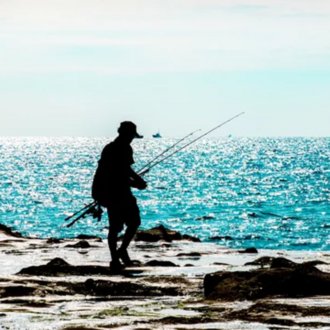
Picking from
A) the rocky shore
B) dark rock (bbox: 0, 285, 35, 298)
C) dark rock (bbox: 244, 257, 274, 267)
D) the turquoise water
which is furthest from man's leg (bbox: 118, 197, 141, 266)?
the turquoise water

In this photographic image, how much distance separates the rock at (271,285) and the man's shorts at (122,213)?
3.13m

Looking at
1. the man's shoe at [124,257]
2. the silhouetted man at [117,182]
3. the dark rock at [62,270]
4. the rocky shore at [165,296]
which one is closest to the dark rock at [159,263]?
the rocky shore at [165,296]

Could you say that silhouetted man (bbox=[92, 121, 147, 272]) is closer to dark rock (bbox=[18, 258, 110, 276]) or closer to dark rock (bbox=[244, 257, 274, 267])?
dark rock (bbox=[18, 258, 110, 276])

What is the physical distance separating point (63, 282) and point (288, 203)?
6299 centimetres

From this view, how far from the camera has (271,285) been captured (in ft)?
30.3

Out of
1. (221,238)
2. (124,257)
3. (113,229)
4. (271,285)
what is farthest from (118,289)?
(221,238)

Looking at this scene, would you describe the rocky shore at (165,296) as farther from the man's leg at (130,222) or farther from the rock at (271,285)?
the man's leg at (130,222)

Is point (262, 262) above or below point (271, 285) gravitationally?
below

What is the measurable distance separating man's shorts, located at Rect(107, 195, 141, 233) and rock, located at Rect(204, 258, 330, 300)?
3.13 metres

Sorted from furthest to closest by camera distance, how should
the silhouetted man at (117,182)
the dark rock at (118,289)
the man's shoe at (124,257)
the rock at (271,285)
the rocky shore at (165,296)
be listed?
the man's shoe at (124,257) < the silhouetted man at (117,182) < the dark rock at (118,289) < the rock at (271,285) < the rocky shore at (165,296)

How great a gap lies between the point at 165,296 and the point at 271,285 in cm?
122

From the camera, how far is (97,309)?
28.3 ft

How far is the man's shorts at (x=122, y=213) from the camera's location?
1252cm

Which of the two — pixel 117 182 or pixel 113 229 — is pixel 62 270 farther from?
pixel 117 182
